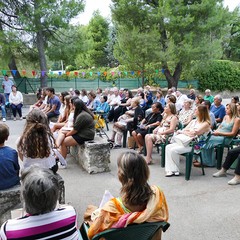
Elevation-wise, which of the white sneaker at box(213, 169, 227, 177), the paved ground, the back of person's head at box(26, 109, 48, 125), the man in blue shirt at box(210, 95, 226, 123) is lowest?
the paved ground

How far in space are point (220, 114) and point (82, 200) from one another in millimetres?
4794

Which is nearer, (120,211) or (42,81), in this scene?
(120,211)

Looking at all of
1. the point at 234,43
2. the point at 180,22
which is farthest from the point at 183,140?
the point at 234,43

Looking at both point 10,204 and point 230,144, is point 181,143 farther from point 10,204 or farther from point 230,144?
point 10,204

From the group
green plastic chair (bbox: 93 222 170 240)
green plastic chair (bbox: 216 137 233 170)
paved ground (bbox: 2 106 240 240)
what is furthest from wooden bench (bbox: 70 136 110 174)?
green plastic chair (bbox: 93 222 170 240)

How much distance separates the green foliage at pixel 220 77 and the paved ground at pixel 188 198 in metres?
18.2

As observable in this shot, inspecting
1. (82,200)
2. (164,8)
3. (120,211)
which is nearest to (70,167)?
(82,200)

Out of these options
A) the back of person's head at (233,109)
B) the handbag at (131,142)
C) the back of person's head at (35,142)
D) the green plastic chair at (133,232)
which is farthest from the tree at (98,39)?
the green plastic chair at (133,232)

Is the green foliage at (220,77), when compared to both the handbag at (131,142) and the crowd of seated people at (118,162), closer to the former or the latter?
the crowd of seated people at (118,162)

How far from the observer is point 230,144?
223 inches

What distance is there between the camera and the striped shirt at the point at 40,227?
1776mm

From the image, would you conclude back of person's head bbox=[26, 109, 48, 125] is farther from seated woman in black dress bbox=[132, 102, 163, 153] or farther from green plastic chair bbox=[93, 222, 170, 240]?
seated woman in black dress bbox=[132, 102, 163, 153]

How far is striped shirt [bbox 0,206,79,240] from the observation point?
1776 mm

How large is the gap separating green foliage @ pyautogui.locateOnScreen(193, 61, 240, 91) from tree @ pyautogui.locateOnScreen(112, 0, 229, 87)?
175 inches
